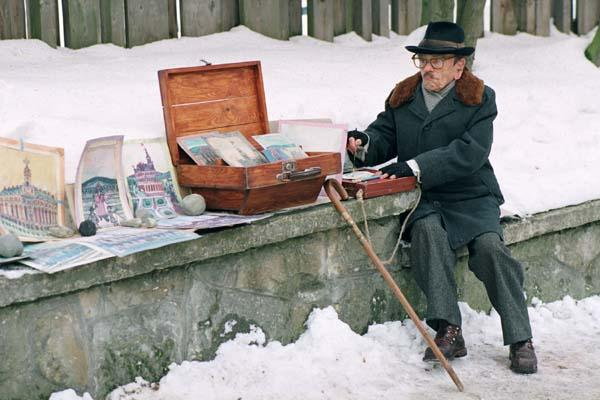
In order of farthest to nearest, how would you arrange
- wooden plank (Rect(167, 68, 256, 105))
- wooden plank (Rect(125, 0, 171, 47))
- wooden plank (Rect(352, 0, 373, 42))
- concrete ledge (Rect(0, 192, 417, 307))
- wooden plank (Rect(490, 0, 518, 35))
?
1. wooden plank (Rect(490, 0, 518, 35))
2. wooden plank (Rect(352, 0, 373, 42))
3. wooden plank (Rect(125, 0, 171, 47))
4. wooden plank (Rect(167, 68, 256, 105))
5. concrete ledge (Rect(0, 192, 417, 307))

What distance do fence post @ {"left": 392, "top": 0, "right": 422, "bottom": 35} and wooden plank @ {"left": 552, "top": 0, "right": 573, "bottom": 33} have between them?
1280 mm

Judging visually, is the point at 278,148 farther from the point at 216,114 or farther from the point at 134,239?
the point at 134,239

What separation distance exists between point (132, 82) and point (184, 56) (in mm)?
773

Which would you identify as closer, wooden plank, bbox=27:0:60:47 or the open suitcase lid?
the open suitcase lid

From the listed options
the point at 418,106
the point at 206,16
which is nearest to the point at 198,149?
the point at 418,106

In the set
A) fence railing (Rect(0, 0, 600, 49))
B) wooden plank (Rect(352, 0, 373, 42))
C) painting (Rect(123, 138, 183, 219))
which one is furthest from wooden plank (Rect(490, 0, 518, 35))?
painting (Rect(123, 138, 183, 219))

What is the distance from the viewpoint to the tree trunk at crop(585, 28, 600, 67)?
826 cm

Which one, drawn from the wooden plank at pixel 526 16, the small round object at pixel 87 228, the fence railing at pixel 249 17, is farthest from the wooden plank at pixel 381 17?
the small round object at pixel 87 228

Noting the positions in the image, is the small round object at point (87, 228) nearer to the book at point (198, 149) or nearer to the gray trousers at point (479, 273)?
the book at point (198, 149)

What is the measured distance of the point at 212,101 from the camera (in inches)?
206

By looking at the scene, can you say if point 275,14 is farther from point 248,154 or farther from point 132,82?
point 248,154

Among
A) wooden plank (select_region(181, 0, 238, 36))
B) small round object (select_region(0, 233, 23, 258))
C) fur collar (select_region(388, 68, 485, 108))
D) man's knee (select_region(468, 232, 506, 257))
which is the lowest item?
man's knee (select_region(468, 232, 506, 257))

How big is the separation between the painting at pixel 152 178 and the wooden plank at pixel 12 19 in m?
2.00

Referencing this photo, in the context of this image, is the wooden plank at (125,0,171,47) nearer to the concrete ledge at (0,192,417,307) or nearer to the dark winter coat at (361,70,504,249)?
the dark winter coat at (361,70,504,249)
